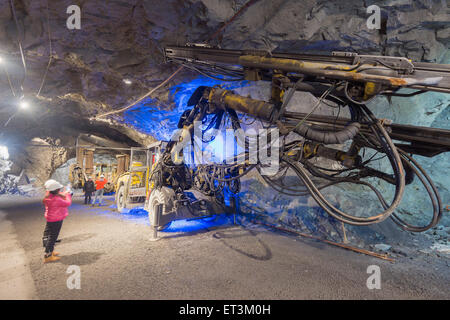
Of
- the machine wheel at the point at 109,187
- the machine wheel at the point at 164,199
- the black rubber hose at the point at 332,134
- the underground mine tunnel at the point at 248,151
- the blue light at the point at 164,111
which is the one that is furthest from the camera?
the machine wheel at the point at 109,187

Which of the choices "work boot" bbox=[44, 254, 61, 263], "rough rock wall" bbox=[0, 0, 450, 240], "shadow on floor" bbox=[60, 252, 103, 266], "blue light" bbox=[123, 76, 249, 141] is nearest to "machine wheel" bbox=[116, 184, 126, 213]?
"blue light" bbox=[123, 76, 249, 141]

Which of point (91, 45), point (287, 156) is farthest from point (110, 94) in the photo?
point (287, 156)

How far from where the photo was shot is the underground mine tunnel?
3.31 m

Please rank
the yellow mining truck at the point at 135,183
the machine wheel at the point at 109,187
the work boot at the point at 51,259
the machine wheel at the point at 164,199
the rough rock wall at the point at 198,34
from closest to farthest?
the work boot at the point at 51,259, the rough rock wall at the point at 198,34, the machine wheel at the point at 164,199, the yellow mining truck at the point at 135,183, the machine wheel at the point at 109,187

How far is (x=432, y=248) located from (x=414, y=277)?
266 centimetres

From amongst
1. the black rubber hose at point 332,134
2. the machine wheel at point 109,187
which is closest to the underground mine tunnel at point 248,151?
the black rubber hose at point 332,134

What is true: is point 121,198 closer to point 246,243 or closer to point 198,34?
point 246,243

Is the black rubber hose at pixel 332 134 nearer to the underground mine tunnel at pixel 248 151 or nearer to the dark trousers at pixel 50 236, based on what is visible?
the underground mine tunnel at pixel 248 151

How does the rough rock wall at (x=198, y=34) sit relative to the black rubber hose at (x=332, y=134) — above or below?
above

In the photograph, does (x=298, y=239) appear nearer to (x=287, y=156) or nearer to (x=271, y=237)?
(x=271, y=237)

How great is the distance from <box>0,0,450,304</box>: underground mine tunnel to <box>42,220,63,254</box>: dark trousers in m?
0.03

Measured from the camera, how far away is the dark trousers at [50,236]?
14.5 feet

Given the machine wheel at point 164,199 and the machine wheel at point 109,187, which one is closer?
the machine wheel at point 164,199
